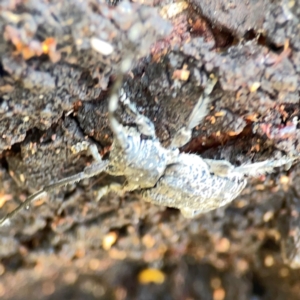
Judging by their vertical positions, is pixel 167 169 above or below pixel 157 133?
below

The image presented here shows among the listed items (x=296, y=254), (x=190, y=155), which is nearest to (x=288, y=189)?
(x=296, y=254)

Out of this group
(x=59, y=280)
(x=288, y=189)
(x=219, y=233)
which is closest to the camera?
(x=288, y=189)

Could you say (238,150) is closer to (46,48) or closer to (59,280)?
(46,48)

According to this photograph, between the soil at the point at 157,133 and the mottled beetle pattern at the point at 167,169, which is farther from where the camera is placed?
the mottled beetle pattern at the point at 167,169

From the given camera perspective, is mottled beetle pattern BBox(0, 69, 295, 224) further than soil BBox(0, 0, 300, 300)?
Yes
